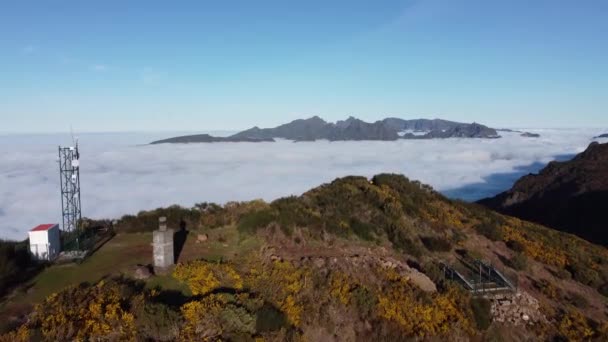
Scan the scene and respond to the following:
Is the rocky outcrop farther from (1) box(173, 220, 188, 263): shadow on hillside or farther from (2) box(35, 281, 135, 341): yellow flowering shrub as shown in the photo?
(2) box(35, 281, 135, 341): yellow flowering shrub

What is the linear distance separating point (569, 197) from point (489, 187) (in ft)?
174

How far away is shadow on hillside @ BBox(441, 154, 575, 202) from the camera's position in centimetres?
9916

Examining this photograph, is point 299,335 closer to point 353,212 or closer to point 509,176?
point 353,212

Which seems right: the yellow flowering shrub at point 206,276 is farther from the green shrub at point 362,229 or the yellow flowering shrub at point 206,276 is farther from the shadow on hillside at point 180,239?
the green shrub at point 362,229

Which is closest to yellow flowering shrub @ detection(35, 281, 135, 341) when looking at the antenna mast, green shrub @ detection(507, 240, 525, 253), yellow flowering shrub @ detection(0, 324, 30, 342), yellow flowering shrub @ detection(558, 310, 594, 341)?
yellow flowering shrub @ detection(0, 324, 30, 342)

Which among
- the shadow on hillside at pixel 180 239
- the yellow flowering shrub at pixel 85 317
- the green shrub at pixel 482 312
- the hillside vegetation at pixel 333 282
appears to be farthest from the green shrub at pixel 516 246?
the yellow flowering shrub at pixel 85 317

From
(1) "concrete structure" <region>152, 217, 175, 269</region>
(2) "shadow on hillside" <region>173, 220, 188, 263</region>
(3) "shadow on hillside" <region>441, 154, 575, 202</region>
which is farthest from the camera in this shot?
(3) "shadow on hillside" <region>441, 154, 575, 202</region>

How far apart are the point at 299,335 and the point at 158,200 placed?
59608 mm

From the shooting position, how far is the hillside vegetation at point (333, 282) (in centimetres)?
1039

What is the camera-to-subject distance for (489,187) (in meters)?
111

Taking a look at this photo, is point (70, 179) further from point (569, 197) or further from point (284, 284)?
point (569, 197)

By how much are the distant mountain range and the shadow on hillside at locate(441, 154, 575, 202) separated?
55.5 ft

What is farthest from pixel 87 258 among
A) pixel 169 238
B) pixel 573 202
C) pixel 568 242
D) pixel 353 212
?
pixel 573 202

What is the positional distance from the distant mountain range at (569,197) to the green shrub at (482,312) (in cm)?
3943
